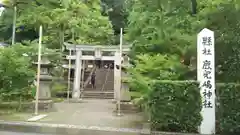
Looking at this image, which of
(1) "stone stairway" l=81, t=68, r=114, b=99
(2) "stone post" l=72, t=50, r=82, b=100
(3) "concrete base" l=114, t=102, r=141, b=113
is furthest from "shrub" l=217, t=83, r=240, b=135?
(1) "stone stairway" l=81, t=68, r=114, b=99

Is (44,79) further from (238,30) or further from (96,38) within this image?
(96,38)

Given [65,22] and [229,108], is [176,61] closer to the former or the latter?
[229,108]

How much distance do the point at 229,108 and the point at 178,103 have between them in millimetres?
1242

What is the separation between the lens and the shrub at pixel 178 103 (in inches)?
286

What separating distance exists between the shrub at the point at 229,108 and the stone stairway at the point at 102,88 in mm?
16014

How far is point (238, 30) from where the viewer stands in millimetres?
7828

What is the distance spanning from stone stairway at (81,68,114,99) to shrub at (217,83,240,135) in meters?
16.0

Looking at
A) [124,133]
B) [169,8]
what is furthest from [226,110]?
[169,8]

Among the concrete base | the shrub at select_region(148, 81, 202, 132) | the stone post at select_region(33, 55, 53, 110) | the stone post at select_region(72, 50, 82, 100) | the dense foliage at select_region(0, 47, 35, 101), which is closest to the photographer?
the shrub at select_region(148, 81, 202, 132)

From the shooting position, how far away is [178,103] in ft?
24.0

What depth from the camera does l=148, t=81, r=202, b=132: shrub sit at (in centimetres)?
727

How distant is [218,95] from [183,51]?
1.85 meters

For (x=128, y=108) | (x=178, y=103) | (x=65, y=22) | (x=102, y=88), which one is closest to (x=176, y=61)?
(x=178, y=103)

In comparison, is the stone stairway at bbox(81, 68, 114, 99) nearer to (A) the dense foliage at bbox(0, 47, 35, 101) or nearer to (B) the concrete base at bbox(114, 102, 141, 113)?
(B) the concrete base at bbox(114, 102, 141, 113)
